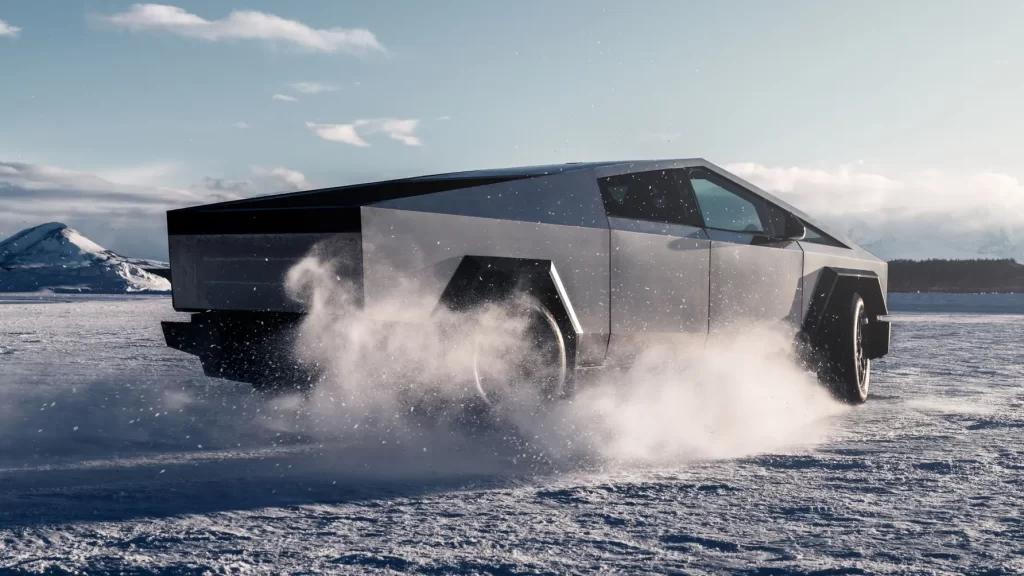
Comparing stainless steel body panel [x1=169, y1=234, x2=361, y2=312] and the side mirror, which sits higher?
the side mirror


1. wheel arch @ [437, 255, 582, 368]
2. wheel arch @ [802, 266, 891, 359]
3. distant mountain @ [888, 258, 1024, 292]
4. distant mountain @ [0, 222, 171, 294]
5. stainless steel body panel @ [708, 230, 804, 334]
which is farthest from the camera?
distant mountain @ [0, 222, 171, 294]

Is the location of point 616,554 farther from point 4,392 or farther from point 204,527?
point 4,392

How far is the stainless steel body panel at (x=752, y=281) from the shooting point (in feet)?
16.5

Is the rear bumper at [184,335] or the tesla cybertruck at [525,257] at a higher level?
the tesla cybertruck at [525,257]

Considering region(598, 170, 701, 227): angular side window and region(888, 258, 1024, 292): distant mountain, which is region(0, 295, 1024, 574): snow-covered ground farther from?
region(888, 258, 1024, 292): distant mountain

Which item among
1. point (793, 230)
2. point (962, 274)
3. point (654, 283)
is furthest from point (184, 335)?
point (962, 274)

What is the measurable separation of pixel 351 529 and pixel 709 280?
2.86 m

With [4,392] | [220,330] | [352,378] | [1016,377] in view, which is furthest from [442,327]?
[1016,377]

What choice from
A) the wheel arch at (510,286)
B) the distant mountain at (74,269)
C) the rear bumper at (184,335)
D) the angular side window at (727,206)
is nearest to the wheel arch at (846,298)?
the angular side window at (727,206)

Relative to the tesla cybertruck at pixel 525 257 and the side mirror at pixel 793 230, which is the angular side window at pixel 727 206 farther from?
the side mirror at pixel 793 230

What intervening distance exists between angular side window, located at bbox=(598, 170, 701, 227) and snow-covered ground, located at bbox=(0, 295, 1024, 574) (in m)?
1.14

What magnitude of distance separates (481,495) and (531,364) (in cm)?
107

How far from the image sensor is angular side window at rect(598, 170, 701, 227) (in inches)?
182

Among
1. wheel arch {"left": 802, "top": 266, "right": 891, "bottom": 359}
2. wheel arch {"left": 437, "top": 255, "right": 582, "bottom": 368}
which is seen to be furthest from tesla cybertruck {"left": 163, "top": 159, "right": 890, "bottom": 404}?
wheel arch {"left": 802, "top": 266, "right": 891, "bottom": 359}
